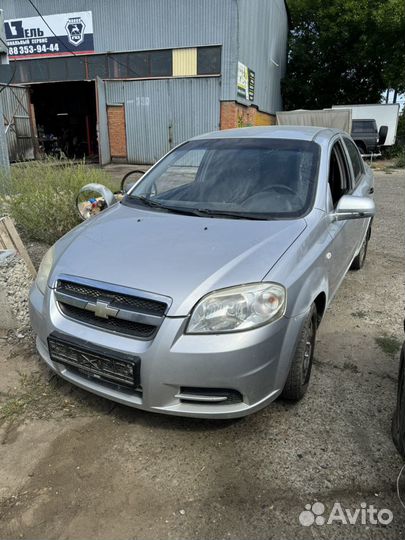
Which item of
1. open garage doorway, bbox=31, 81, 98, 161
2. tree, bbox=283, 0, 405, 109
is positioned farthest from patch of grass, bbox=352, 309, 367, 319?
tree, bbox=283, 0, 405, 109

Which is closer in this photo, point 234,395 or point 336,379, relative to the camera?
point 234,395

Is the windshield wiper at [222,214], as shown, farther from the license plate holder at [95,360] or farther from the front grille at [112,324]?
the license plate holder at [95,360]

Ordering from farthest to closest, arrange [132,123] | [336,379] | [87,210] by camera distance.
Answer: [132,123], [87,210], [336,379]

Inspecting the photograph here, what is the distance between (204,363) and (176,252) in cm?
69

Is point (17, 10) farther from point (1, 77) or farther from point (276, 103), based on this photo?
point (276, 103)

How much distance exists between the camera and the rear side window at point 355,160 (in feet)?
14.5

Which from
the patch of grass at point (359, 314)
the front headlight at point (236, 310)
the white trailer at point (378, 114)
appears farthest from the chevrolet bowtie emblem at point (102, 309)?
the white trailer at point (378, 114)

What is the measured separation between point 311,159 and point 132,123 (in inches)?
606

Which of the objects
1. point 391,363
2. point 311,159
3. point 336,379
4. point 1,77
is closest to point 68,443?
point 336,379

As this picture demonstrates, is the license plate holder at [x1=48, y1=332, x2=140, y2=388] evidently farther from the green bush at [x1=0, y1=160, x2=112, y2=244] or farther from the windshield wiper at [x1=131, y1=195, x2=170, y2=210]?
the green bush at [x1=0, y1=160, x2=112, y2=244]

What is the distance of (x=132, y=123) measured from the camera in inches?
685

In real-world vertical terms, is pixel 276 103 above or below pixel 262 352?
above

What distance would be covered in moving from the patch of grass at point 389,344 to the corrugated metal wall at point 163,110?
1435 cm

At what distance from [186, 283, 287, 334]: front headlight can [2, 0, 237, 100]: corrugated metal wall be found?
1539 cm
